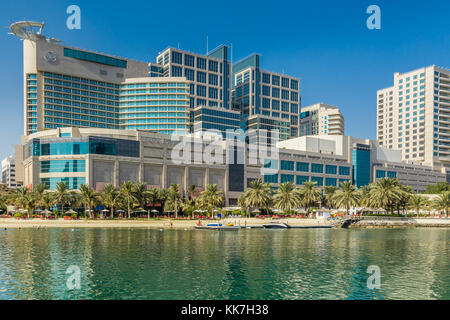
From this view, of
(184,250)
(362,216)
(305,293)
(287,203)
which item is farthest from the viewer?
(287,203)

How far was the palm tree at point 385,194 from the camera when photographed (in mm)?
115688

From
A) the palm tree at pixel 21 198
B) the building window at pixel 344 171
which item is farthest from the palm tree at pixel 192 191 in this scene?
the building window at pixel 344 171

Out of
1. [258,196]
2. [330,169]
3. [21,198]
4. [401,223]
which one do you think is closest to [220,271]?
[258,196]

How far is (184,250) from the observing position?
182 feet

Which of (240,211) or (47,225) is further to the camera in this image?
(240,211)

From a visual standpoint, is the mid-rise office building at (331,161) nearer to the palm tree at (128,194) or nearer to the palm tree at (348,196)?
the palm tree at (348,196)

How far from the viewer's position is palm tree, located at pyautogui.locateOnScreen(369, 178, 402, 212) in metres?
116

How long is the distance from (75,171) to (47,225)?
31989 mm

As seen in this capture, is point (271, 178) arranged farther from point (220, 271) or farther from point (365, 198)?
point (220, 271)

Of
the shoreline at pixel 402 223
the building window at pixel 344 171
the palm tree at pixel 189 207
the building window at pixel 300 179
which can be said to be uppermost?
the building window at pixel 344 171

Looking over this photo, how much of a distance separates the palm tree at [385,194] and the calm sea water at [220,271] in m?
55.7
